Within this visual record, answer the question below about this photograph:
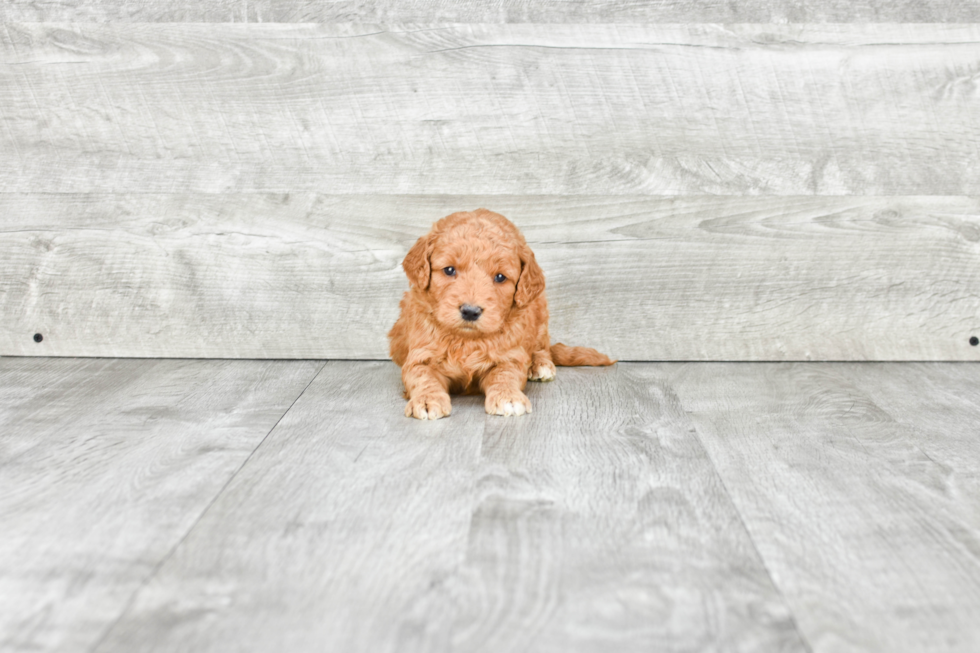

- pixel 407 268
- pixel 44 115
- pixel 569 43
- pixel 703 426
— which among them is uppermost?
pixel 569 43

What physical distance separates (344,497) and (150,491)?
1.04ft

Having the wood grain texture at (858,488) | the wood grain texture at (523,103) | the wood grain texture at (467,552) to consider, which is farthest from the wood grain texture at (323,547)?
the wood grain texture at (523,103)

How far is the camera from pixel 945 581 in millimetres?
1076

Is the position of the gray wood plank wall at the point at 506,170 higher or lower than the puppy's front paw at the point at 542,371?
higher

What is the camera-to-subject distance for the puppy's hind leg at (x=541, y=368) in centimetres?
207

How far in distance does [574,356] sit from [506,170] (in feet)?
1.75

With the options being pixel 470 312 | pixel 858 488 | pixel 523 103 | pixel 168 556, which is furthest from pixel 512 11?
pixel 168 556

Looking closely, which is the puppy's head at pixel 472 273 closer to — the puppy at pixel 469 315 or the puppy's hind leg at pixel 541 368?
the puppy at pixel 469 315

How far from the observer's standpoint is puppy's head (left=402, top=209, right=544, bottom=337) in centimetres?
176

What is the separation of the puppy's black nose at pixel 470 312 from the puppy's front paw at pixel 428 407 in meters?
0.18

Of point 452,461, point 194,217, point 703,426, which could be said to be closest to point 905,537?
point 703,426

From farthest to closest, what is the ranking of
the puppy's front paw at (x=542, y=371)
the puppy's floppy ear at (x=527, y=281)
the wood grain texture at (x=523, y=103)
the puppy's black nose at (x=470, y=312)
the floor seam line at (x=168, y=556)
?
the wood grain texture at (x=523, y=103) < the puppy's front paw at (x=542, y=371) < the puppy's floppy ear at (x=527, y=281) < the puppy's black nose at (x=470, y=312) < the floor seam line at (x=168, y=556)

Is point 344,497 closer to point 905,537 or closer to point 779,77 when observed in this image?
point 905,537

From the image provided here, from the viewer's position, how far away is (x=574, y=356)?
2.25 m
